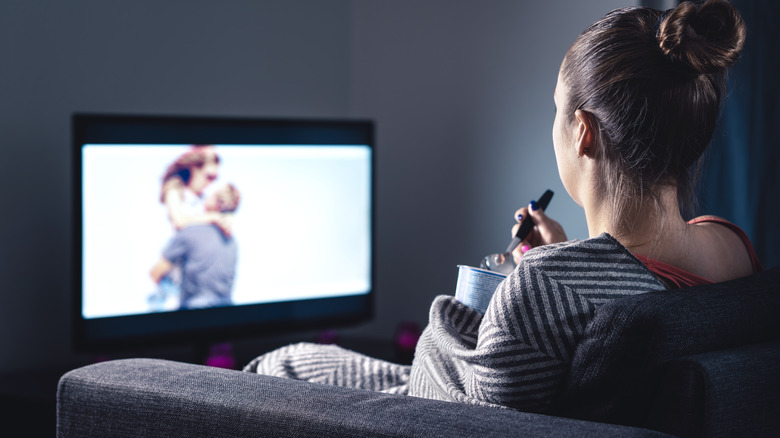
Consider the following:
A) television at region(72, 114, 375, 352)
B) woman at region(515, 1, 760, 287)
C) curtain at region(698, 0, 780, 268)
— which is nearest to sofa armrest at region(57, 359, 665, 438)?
woman at region(515, 1, 760, 287)

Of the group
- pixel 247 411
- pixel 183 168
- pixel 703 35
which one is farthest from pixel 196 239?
pixel 703 35

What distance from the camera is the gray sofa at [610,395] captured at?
33.9 inches

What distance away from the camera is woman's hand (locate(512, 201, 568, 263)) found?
1422mm

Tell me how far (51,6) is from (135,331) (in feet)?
2.99

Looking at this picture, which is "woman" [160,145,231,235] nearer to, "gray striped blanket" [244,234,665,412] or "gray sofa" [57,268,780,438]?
"gray sofa" [57,268,780,438]

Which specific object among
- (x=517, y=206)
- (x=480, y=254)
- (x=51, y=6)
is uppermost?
(x=51, y=6)

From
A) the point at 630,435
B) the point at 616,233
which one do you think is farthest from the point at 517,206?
the point at 630,435

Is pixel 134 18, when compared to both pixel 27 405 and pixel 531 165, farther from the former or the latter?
pixel 531 165

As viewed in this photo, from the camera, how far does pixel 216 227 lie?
7.15ft

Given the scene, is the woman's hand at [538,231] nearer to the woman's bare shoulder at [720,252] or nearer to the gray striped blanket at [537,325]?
the woman's bare shoulder at [720,252]

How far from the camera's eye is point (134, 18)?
229cm

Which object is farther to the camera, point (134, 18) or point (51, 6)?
point (134, 18)

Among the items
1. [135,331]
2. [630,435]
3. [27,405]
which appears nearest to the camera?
[630,435]

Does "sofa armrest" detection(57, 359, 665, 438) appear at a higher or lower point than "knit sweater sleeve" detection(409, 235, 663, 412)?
lower
